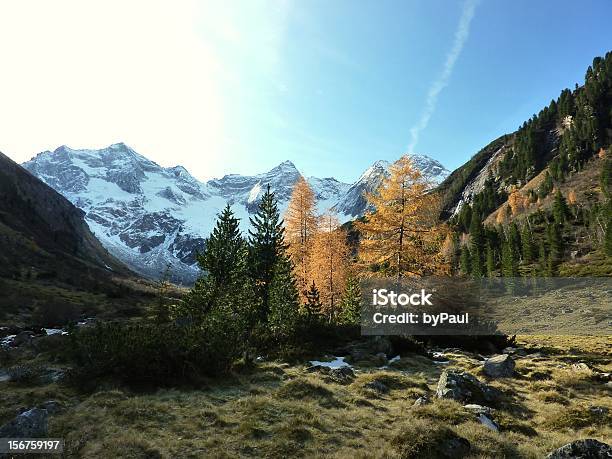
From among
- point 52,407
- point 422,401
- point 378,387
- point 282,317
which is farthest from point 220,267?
point 422,401

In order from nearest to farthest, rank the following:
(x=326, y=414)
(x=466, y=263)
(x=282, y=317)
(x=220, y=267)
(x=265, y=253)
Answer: (x=326, y=414), (x=282, y=317), (x=220, y=267), (x=265, y=253), (x=466, y=263)

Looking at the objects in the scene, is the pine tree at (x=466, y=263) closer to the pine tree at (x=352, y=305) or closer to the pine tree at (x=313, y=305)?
the pine tree at (x=352, y=305)

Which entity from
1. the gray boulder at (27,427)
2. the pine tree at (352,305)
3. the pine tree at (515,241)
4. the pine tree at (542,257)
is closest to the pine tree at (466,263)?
the pine tree at (515,241)

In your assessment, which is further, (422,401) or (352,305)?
(352,305)

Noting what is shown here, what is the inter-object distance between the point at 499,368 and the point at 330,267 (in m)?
19.9

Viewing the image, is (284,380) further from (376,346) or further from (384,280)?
(384,280)

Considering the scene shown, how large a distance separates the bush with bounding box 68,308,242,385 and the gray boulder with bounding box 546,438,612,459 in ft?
39.0

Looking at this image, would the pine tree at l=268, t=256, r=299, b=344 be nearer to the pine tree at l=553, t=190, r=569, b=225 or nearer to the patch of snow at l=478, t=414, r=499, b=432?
the patch of snow at l=478, t=414, r=499, b=432

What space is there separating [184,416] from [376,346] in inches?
539

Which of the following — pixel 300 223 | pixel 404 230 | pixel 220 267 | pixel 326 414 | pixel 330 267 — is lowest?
pixel 326 414

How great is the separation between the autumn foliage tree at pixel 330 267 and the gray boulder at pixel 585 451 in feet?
89.9

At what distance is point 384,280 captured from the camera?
26.0 metres

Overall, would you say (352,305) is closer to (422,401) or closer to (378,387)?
(378,387)

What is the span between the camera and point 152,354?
48.6ft
